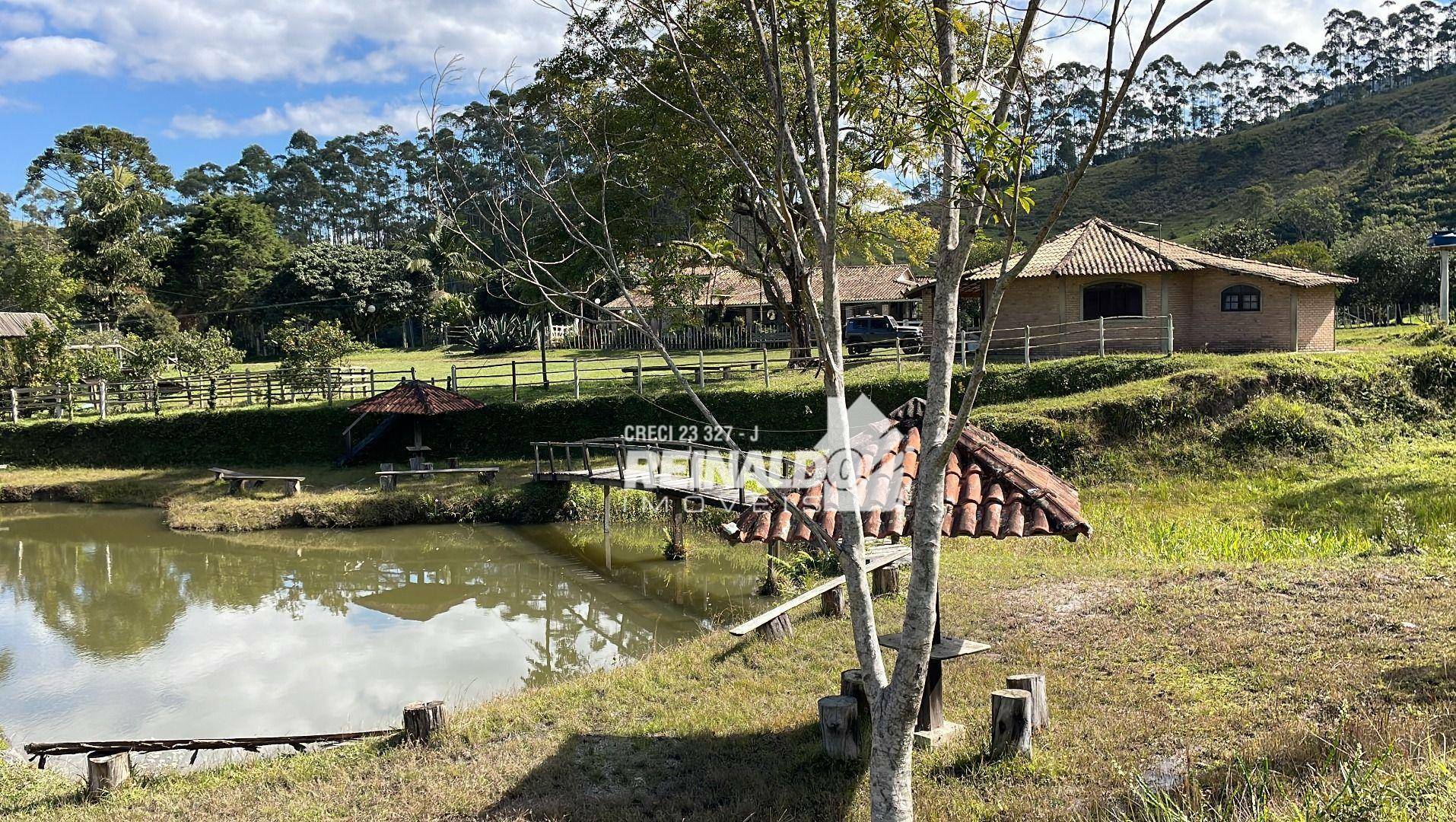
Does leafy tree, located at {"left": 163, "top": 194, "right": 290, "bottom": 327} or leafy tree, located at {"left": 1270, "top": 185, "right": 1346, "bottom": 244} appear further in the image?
leafy tree, located at {"left": 163, "top": 194, "right": 290, "bottom": 327}

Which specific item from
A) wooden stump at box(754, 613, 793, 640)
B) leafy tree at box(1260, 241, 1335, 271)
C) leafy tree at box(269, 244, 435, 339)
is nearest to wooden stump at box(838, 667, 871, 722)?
wooden stump at box(754, 613, 793, 640)

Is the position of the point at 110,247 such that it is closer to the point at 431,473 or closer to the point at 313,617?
the point at 431,473

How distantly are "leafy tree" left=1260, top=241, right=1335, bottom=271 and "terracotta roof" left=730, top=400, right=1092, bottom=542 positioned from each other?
29753 mm

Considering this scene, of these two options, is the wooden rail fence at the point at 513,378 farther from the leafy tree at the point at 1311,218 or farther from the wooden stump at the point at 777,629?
the leafy tree at the point at 1311,218

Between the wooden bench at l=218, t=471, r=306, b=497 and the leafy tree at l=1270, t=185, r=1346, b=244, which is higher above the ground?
the leafy tree at l=1270, t=185, r=1346, b=244

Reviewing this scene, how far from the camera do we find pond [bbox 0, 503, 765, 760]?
1052 centimetres

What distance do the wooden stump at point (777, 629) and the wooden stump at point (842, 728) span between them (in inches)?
135

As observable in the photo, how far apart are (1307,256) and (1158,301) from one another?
595 inches

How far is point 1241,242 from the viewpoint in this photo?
4072cm

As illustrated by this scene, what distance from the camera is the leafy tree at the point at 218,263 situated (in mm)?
50250

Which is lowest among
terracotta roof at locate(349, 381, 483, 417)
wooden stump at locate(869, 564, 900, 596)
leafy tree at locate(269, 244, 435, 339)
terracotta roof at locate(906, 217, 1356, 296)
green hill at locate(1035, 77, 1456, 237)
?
wooden stump at locate(869, 564, 900, 596)

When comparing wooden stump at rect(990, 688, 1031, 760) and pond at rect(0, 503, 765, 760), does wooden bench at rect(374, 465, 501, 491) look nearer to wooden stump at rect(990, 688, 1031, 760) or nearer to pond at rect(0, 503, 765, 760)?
pond at rect(0, 503, 765, 760)

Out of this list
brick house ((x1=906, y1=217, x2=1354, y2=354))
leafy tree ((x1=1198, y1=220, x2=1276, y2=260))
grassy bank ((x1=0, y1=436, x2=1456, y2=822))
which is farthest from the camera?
leafy tree ((x1=1198, y1=220, x2=1276, y2=260))

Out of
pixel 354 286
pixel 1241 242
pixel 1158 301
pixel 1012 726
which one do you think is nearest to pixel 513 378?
pixel 1158 301
